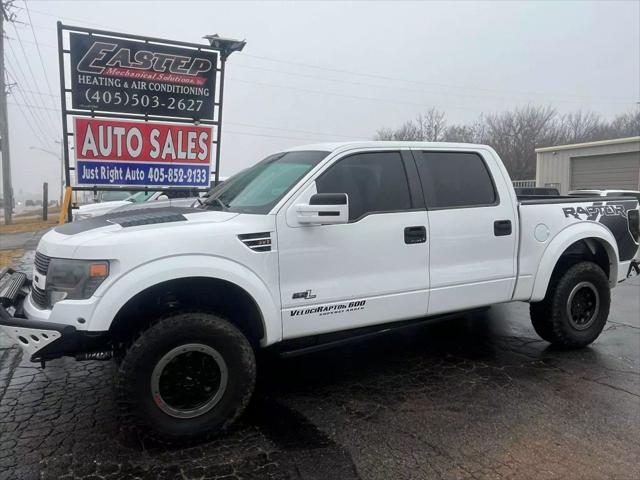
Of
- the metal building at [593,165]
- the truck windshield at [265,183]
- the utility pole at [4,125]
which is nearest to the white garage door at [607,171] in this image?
the metal building at [593,165]

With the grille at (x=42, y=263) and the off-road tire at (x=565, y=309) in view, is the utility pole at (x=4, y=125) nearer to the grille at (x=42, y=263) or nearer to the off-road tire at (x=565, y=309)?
the grille at (x=42, y=263)

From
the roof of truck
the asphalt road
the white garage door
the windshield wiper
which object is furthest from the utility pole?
the white garage door

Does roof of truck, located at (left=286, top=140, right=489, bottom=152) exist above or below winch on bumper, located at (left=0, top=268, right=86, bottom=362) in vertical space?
above

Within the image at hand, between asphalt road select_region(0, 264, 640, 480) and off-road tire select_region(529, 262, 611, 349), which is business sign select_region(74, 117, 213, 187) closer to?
asphalt road select_region(0, 264, 640, 480)

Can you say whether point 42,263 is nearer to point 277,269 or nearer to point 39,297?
point 39,297

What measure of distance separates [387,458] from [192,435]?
4.07 feet

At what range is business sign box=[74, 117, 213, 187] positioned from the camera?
691 centimetres

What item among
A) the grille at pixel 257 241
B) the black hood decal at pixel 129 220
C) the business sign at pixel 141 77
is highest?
the business sign at pixel 141 77

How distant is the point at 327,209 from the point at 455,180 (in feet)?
5.14

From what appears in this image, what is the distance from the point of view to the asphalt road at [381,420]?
3.11 metres

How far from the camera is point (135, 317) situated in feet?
11.5

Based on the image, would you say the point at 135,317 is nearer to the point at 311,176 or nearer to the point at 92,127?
the point at 311,176

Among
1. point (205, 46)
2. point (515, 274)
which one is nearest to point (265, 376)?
point (515, 274)

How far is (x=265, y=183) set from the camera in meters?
4.08
